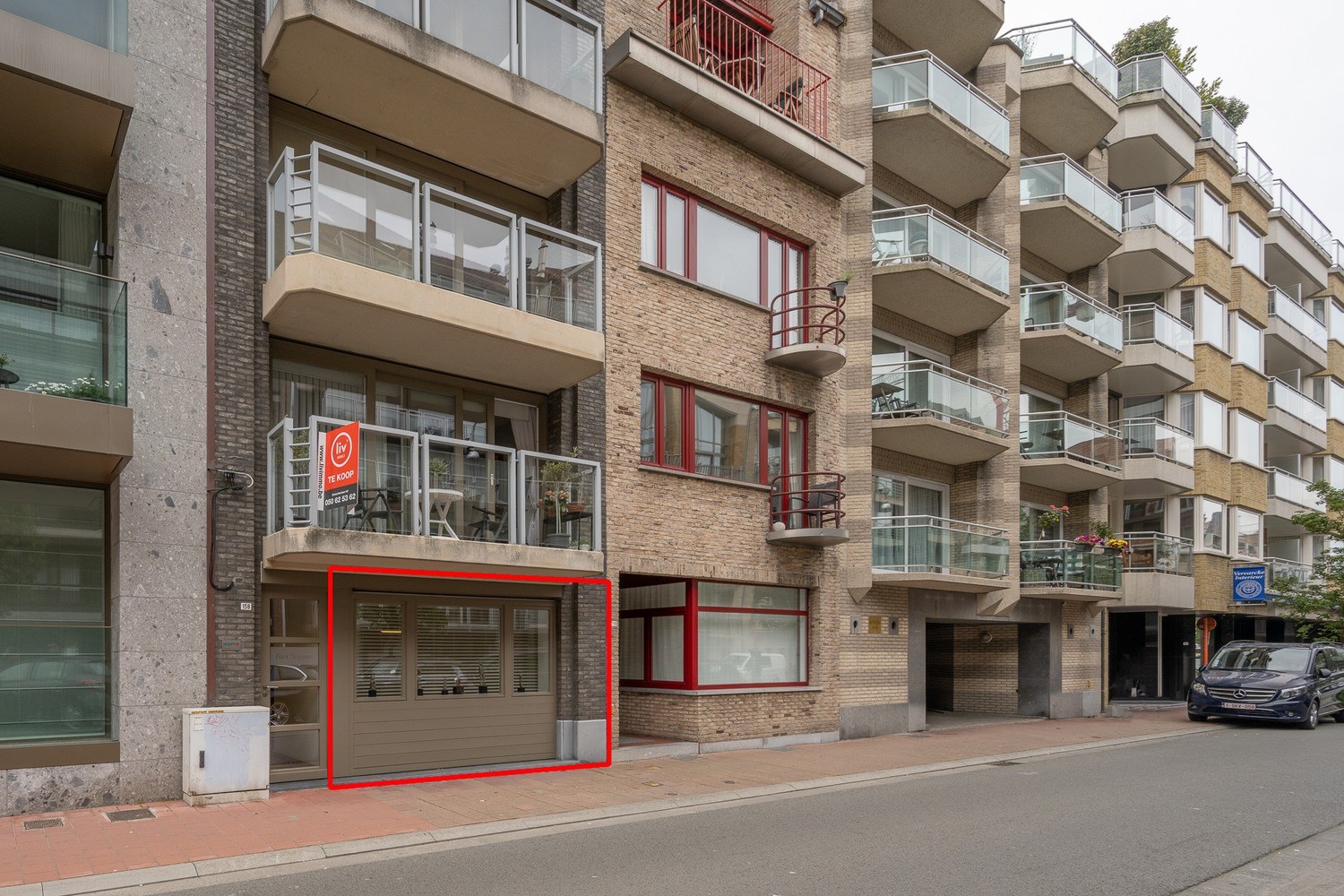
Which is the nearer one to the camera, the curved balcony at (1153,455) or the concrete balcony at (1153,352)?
the curved balcony at (1153,455)

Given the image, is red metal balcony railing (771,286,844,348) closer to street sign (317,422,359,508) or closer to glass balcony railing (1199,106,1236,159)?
street sign (317,422,359,508)

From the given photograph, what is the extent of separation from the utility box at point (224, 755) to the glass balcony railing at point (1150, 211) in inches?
1041

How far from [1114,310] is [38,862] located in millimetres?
25875

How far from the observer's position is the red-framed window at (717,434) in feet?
53.4

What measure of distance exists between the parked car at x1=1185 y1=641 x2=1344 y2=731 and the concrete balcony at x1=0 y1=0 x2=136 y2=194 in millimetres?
21913

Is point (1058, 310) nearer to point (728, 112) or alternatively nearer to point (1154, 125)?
point (1154, 125)

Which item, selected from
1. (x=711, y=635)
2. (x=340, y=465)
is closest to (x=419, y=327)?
(x=340, y=465)

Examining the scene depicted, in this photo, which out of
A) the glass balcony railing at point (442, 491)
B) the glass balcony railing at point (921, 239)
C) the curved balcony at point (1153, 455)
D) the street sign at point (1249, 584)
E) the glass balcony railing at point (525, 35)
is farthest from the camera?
the street sign at point (1249, 584)

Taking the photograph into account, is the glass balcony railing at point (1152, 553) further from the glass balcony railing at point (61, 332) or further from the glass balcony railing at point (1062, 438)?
the glass balcony railing at point (61, 332)

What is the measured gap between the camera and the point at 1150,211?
29203 millimetres

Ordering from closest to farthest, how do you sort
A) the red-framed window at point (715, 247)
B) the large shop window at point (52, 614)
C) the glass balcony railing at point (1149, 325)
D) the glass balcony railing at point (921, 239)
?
the large shop window at point (52, 614) < the red-framed window at point (715, 247) < the glass balcony railing at point (921, 239) < the glass balcony railing at point (1149, 325)

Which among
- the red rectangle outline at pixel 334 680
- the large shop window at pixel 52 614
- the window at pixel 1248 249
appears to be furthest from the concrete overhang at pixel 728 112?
the window at pixel 1248 249

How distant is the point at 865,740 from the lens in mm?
18359

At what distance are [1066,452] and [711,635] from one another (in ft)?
38.6
